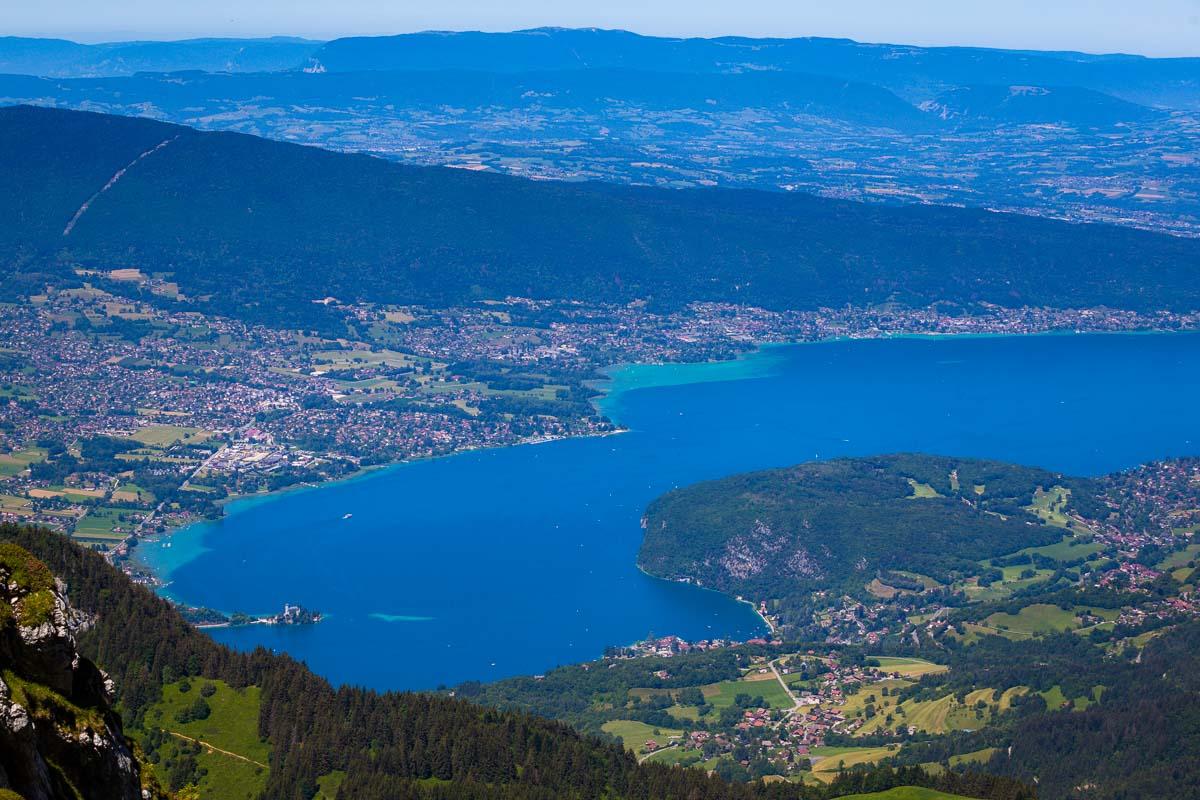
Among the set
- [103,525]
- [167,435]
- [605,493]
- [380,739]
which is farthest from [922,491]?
[380,739]

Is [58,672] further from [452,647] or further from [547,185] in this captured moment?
[547,185]

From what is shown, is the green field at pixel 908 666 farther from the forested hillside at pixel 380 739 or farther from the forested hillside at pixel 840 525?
the forested hillside at pixel 380 739

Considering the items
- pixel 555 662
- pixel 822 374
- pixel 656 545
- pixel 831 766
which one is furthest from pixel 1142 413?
pixel 831 766

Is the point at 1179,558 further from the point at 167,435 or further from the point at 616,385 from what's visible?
the point at 167,435

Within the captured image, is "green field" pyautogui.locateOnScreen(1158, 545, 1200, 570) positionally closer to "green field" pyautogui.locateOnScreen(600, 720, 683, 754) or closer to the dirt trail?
"green field" pyautogui.locateOnScreen(600, 720, 683, 754)

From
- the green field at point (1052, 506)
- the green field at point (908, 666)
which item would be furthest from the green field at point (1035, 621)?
the green field at point (1052, 506)
